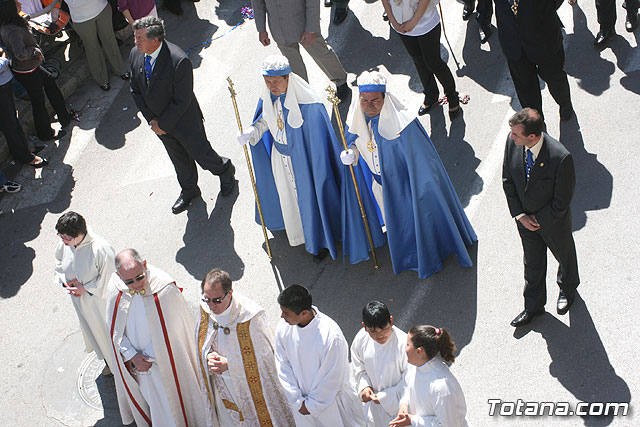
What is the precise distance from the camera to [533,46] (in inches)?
303

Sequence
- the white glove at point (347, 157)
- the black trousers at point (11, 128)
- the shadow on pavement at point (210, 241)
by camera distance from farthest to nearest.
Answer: the black trousers at point (11, 128), the shadow on pavement at point (210, 241), the white glove at point (347, 157)

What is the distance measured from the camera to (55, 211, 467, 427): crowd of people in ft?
16.9

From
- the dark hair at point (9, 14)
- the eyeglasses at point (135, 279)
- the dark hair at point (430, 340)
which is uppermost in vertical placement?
the dark hair at point (430, 340)

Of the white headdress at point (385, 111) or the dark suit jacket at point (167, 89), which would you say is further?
the dark suit jacket at point (167, 89)

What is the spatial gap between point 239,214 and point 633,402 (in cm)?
436

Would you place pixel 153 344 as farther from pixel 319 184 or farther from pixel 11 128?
pixel 11 128

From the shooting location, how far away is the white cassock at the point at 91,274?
670cm

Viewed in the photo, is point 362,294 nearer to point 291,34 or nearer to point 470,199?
point 470,199

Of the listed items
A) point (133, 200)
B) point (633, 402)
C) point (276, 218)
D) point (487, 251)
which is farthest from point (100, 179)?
point (633, 402)

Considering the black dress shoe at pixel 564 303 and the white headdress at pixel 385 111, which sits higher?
the white headdress at pixel 385 111

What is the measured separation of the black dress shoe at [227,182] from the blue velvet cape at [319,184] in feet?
3.48

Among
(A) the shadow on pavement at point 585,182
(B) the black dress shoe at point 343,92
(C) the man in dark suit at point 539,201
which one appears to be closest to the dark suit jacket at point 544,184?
(C) the man in dark suit at point 539,201

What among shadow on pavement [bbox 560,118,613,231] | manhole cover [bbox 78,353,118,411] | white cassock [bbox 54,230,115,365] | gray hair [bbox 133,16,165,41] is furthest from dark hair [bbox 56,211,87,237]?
shadow on pavement [bbox 560,118,613,231]

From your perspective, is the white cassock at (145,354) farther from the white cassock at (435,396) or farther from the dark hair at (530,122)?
the dark hair at (530,122)
